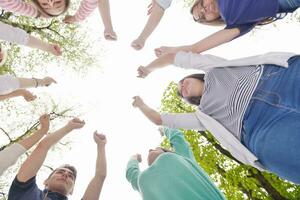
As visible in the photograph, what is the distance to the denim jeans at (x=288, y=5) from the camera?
11.5ft

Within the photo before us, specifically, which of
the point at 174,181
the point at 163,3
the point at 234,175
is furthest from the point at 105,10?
the point at 234,175

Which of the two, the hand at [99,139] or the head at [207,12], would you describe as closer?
the head at [207,12]

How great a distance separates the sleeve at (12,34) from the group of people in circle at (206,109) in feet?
0.04

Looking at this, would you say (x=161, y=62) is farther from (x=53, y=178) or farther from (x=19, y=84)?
(x=19, y=84)

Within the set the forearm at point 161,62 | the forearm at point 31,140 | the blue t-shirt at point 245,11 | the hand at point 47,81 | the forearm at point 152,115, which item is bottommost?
the forearm at point 31,140

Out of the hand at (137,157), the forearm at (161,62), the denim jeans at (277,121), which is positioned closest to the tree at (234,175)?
the hand at (137,157)

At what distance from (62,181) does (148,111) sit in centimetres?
151

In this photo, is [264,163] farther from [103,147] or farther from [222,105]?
[103,147]

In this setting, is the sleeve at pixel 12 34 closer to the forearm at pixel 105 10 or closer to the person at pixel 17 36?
the person at pixel 17 36

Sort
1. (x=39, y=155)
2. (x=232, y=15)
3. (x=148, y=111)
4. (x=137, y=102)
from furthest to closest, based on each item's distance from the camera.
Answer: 1. (x=137, y=102)
2. (x=148, y=111)
3. (x=39, y=155)
4. (x=232, y=15)

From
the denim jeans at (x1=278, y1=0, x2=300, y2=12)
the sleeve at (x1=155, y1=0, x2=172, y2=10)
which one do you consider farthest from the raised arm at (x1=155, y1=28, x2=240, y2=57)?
the sleeve at (x1=155, y1=0, x2=172, y2=10)

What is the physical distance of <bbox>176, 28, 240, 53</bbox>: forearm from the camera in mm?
3816

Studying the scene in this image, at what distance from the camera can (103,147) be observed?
5.02 metres

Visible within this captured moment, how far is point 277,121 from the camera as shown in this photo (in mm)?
2756
